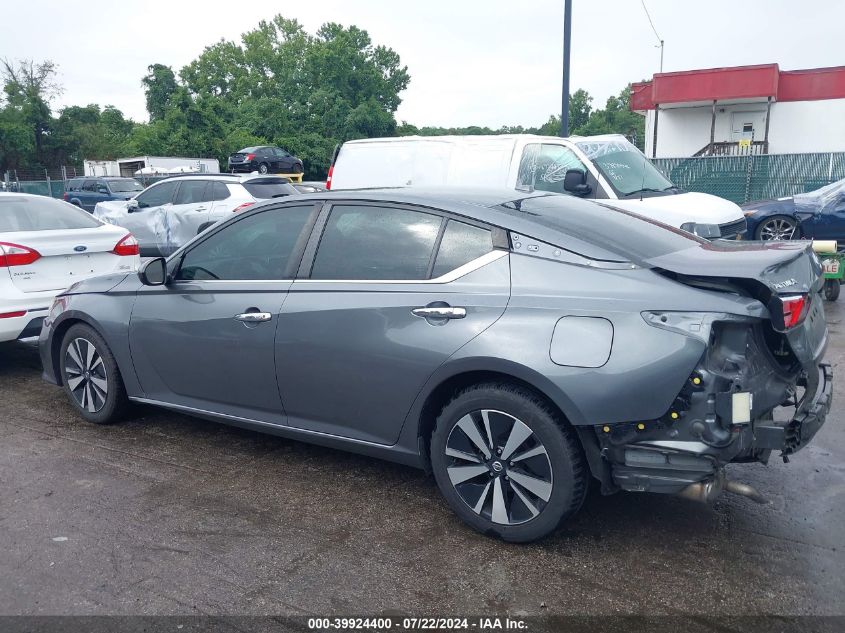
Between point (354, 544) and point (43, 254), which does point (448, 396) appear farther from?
point (43, 254)

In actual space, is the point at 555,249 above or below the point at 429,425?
above

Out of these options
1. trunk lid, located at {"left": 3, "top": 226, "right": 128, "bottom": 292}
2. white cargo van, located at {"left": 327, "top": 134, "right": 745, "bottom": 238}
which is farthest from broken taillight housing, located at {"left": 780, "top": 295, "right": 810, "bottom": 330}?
trunk lid, located at {"left": 3, "top": 226, "right": 128, "bottom": 292}

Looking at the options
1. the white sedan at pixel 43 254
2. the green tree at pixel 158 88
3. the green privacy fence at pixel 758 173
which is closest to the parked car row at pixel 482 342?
the white sedan at pixel 43 254

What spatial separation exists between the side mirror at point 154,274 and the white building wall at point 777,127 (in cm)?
3167

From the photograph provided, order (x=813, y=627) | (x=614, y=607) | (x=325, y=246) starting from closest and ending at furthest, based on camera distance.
→ (x=813, y=627), (x=614, y=607), (x=325, y=246)

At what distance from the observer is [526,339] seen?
124 inches

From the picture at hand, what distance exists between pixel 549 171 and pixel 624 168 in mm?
1071

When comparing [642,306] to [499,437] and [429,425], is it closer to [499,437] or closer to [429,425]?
[499,437]

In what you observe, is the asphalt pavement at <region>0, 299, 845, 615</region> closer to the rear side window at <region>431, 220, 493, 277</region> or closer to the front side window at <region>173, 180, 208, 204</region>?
the rear side window at <region>431, 220, 493, 277</region>

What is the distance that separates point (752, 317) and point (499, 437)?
1.18 meters

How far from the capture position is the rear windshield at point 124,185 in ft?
90.5

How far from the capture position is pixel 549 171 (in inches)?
317

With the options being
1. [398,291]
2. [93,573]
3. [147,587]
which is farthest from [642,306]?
[93,573]

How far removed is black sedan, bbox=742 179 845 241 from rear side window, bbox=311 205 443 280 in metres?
9.28
